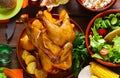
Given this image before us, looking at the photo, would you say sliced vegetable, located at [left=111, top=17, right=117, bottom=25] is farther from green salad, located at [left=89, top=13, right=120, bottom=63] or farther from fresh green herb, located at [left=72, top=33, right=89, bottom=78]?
fresh green herb, located at [left=72, top=33, right=89, bottom=78]

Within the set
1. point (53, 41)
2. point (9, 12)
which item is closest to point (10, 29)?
point (9, 12)

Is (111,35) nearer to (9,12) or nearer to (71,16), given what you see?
Result: (71,16)

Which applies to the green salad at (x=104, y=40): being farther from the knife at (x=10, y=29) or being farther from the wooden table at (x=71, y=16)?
the knife at (x=10, y=29)

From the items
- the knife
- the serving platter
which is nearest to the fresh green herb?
the serving platter

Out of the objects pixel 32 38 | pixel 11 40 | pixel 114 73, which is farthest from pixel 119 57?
pixel 11 40

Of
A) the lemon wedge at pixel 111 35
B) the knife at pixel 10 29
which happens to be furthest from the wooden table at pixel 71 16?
the lemon wedge at pixel 111 35
